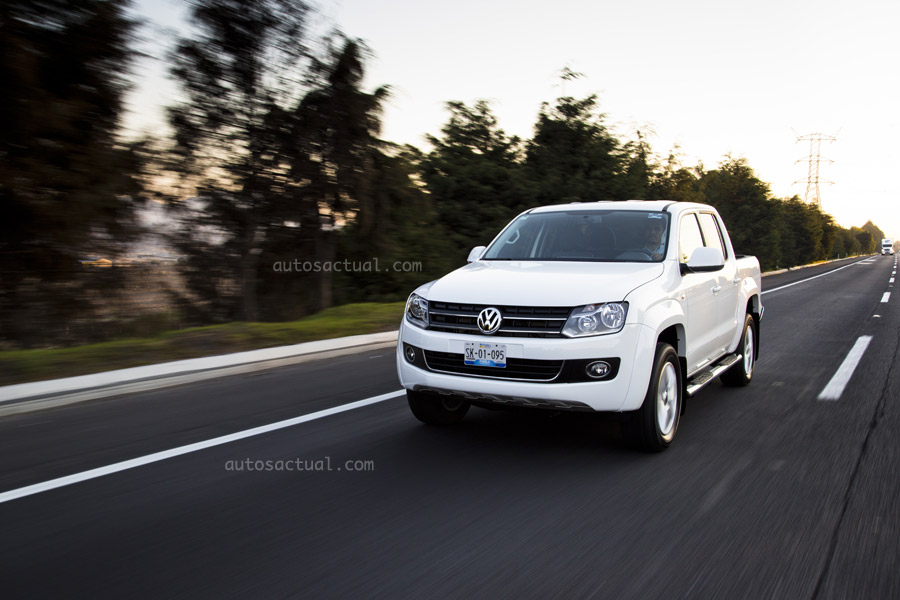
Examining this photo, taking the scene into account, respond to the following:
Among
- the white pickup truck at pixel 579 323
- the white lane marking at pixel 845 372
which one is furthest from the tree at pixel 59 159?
the white lane marking at pixel 845 372

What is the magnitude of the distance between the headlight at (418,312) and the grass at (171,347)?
15.2 ft

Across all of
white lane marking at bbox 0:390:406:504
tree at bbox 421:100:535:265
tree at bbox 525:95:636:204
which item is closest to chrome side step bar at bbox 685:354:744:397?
white lane marking at bbox 0:390:406:504

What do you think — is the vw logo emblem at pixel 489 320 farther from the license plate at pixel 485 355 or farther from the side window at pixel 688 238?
the side window at pixel 688 238

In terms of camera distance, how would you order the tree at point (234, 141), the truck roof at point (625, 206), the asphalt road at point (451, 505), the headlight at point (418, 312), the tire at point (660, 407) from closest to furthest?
the asphalt road at point (451, 505), the tire at point (660, 407), the headlight at point (418, 312), the truck roof at point (625, 206), the tree at point (234, 141)

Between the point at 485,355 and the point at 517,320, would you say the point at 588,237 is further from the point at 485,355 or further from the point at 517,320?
the point at 485,355

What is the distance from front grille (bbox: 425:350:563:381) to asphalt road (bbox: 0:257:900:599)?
0.62 metres

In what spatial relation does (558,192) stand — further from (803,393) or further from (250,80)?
(803,393)

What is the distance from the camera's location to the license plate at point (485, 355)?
490 cm

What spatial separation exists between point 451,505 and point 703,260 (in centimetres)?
295

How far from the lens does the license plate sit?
4.90 metres

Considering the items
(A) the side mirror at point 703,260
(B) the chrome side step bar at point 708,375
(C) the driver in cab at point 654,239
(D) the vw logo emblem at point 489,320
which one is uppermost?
(C) the driver in cab at point 654,239

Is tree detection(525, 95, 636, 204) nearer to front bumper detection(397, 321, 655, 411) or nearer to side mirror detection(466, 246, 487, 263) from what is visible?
side mirror detection(466, 246, 487, 263)

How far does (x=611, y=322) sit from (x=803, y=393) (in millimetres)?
3815

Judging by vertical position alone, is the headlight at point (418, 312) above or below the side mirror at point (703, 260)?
below
